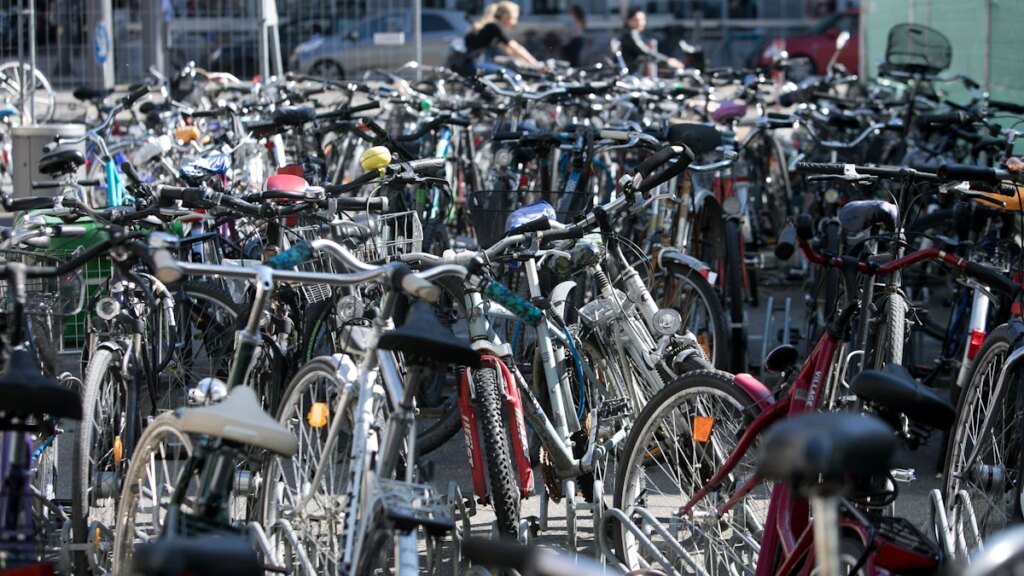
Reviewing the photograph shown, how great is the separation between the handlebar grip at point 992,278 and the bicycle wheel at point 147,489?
2096mm

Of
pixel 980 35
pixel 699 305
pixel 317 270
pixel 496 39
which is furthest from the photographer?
pixel 496 39

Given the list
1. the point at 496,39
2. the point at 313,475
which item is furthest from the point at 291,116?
the point at 496,39

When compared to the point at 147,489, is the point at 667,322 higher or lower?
higher

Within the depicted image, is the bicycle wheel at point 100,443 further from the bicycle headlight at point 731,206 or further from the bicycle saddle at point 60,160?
the bicycle headlight at point 731,206

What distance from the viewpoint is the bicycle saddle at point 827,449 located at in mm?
2133

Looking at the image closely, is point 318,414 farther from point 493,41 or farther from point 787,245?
point 493,41

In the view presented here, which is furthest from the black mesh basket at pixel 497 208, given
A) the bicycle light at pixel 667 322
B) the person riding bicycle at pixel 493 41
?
the person riding bicycle at pixel 493 41

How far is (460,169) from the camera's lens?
9.68 m

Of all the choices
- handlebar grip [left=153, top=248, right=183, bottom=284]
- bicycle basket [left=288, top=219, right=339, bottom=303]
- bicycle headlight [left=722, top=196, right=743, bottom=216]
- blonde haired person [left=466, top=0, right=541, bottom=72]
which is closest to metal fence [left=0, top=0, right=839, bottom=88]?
blonde haired person [left=466, top=0, right=541, bottom=72]

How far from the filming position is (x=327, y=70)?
1479 centimetres

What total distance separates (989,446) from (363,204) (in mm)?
2279

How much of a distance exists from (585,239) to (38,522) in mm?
1900

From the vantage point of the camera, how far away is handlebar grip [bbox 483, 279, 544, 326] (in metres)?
3.97

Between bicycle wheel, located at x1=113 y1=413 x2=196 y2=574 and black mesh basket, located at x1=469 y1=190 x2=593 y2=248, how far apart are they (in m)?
1.65
